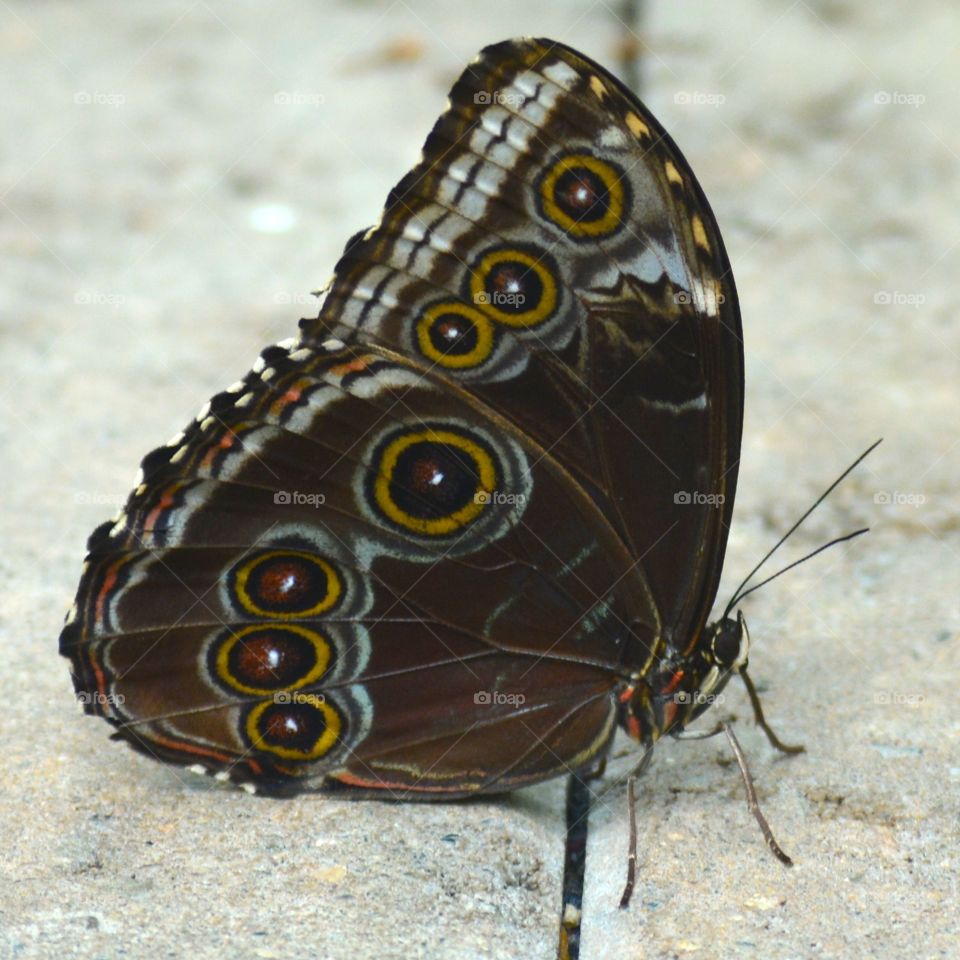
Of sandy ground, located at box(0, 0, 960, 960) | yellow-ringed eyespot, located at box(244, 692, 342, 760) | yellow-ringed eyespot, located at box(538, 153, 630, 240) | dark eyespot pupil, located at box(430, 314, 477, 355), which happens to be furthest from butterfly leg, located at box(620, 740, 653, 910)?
yellow-ringed eyespot, located at box(538, 153, 630, 240)

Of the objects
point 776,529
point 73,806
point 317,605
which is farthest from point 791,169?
point 73,806

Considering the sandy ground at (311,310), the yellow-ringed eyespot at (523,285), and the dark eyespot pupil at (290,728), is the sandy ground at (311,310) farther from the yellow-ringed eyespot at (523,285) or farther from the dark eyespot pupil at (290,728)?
the yellow-ringed eyespot at (523,285)

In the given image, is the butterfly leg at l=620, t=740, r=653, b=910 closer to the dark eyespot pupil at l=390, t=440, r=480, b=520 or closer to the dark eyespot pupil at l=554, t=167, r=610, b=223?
the dark eyespot pupil at l=390, t=440, r=480, b=520

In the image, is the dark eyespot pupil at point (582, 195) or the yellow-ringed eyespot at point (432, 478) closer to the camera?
the dark eyespot pupil at point (582, 195)

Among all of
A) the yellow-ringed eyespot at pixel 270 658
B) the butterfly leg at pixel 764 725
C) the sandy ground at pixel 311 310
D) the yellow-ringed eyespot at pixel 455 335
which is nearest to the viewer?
the sandy ground at pixel 311 310

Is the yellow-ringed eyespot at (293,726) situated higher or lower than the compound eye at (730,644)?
lower

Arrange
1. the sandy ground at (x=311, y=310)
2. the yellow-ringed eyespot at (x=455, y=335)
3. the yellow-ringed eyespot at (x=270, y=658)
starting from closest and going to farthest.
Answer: the sandy ground at (x=311, y=310), the yellow-ringed eyespot at (x=455, y=335), the yellow-ringed eyespot at (x=270, y=658)

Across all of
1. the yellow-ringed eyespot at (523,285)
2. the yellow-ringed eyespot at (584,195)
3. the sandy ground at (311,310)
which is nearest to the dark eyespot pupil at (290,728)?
the sandy ground at (311,310)
